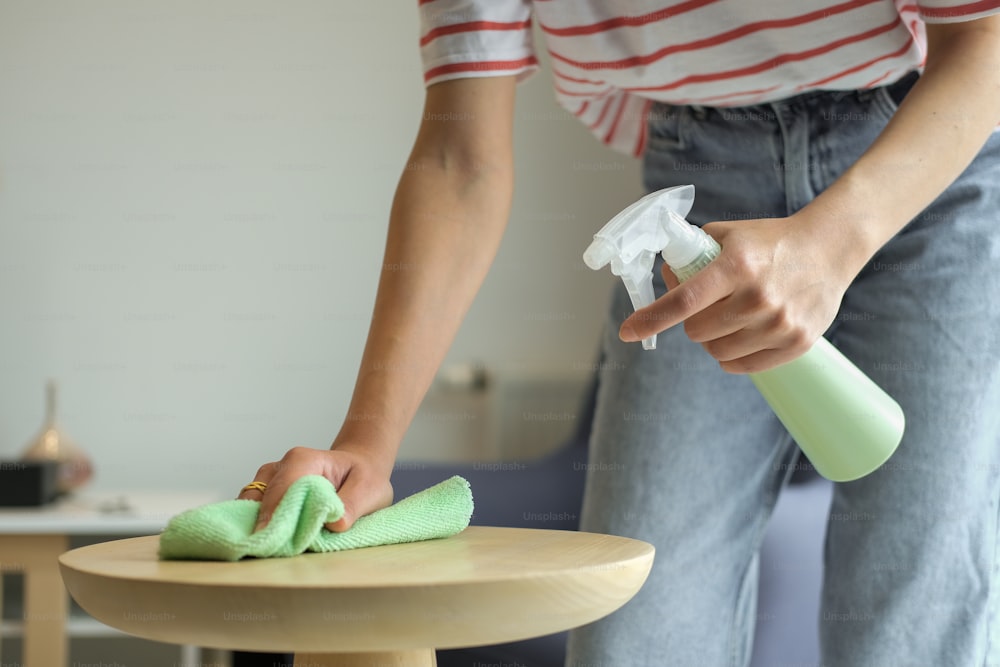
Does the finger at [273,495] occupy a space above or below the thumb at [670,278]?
below

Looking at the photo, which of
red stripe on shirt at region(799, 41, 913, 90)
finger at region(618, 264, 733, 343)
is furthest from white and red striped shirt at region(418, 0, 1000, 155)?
finger at region(618, 264, 733, 343)

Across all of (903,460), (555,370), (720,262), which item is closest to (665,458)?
(903,460)

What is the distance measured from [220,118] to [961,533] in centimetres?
214

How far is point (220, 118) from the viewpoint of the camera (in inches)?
99.9

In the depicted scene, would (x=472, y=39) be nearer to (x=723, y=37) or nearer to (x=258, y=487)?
(x=723, y=37)

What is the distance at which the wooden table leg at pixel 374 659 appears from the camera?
584 millimetres

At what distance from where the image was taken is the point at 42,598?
190cm

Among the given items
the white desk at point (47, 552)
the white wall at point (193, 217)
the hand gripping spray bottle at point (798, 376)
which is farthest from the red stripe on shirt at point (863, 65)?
the white wall at point (193, 217)

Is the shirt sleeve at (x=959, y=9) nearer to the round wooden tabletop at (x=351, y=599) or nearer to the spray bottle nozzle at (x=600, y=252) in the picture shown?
the spray bottle nozzle at (x=600, y=252)

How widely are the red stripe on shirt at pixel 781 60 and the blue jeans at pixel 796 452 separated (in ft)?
0.13

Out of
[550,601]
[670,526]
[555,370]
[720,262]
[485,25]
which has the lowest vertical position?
[555,370]

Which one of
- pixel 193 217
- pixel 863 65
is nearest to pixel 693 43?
pixel 863 65

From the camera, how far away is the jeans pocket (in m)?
0.91

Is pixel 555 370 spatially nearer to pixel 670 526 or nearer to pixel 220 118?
pixel 220 118
